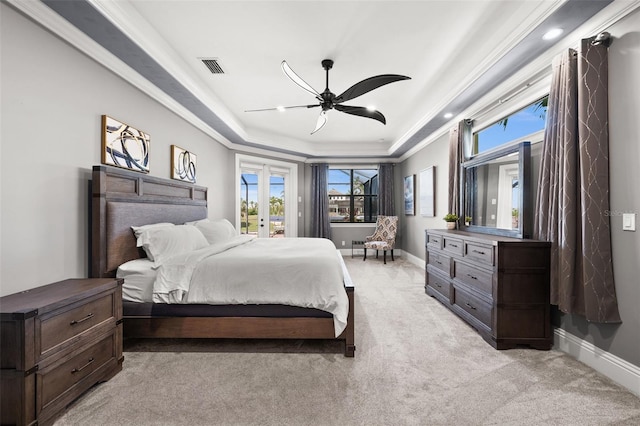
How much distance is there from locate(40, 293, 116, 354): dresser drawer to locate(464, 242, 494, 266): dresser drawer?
2.98 m

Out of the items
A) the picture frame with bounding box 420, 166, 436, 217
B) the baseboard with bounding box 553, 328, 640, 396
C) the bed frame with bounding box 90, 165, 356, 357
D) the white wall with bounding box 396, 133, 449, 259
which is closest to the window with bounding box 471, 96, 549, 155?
the white wall with bounding box 396, 133, 449, 259

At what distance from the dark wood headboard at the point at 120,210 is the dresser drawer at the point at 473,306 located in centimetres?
324

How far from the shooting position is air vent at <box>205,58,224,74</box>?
9.94 ft

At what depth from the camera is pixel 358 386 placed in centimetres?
185

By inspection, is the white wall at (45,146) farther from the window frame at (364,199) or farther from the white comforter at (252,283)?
the window frame at (364,199)

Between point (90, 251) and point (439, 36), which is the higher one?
point (439, 36)

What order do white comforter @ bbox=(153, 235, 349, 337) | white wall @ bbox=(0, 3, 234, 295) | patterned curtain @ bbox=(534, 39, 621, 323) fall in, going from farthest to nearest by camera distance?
white comforter @ bbox=(153, 235, 349, 337) → patterned curtain @ bbox=(534, 39, 621, 323) → white wall @ bbox=(0, 3, 234, 295)

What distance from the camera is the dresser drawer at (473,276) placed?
2.54 meters

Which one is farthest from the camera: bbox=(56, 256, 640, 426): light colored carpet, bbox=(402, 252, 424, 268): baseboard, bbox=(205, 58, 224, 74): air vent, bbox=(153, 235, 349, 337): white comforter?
bbox=(402, 252, 424, 268): baseboard

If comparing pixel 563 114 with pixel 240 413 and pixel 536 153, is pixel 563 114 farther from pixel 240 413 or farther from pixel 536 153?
pixel 240 413

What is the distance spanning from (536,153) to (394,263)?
384cm

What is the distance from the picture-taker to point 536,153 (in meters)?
2.70

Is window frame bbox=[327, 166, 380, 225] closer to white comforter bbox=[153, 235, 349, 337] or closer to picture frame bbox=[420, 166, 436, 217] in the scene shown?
picture frame bbox=[420, 166, 436, 217]

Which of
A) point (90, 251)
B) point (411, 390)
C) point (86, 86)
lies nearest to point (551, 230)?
point (411, 390)
